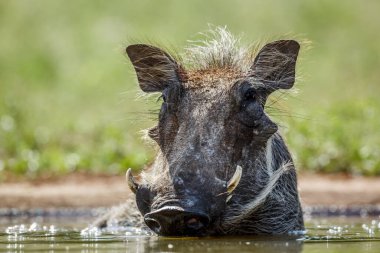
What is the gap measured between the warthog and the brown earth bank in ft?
11.3

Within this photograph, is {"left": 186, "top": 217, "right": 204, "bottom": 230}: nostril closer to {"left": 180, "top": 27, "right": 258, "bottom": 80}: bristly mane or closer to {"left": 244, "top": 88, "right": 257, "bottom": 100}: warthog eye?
{"left": 244, "top": 88, "right": 257, "bottom": 100}: warthog eye

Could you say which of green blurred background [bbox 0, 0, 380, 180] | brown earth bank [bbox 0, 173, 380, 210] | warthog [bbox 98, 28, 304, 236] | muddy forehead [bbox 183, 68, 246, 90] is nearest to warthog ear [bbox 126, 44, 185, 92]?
warthog [bbox 98, 28, 304, 236]

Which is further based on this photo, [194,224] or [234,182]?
[234,182]

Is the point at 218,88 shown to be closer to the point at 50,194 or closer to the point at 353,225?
the point at 353,225

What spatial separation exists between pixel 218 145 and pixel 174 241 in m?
0.70

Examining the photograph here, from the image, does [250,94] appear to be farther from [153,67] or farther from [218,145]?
[153,67]

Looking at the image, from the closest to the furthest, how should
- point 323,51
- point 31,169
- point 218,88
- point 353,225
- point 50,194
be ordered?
1. point 218,88
2. point 353,225
3. point 50,194
4. point 31,169
5. point 323,51

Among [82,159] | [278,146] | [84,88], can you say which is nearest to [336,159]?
[82,159]

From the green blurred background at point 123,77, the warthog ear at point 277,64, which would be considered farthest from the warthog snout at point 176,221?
the green blurred background at point 123,77

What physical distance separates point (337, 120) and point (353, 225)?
219 inches

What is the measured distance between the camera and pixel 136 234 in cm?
758

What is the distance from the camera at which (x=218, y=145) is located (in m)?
6.68

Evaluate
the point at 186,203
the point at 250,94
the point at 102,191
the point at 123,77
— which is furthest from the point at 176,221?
the point at 123,77

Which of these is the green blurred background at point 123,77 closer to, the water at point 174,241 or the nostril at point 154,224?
the water at point 174,241
